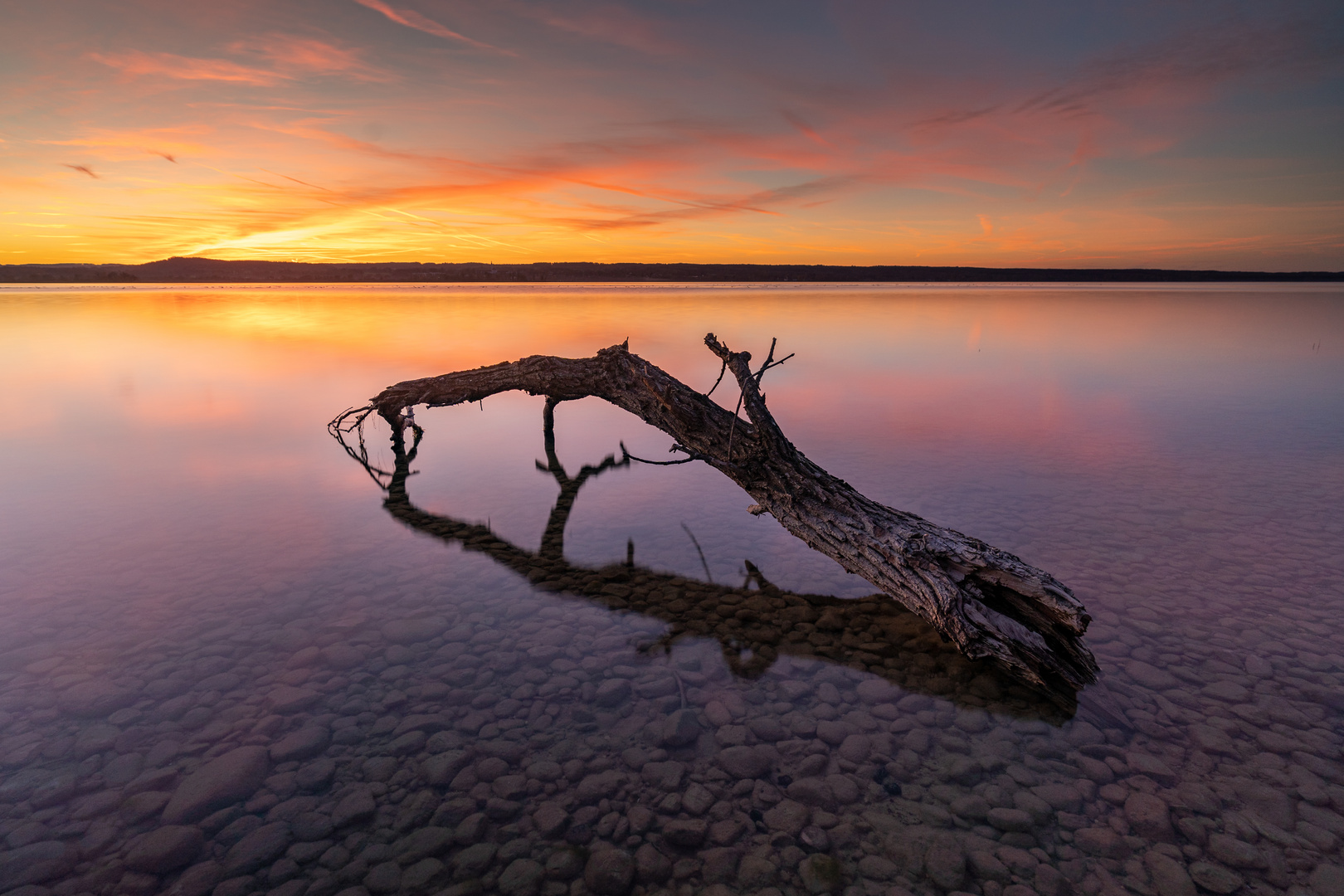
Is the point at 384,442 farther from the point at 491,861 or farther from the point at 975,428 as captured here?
the point at 975,428

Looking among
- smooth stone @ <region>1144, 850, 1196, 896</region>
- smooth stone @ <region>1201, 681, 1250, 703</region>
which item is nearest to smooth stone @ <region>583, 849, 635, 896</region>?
smooth stone @ <region>1144, 850, 1196, 896</region>

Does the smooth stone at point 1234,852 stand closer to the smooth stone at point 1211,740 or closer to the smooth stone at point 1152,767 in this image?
the smooth stone at point 1152,767

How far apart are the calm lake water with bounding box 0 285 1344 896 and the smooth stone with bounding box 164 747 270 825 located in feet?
0.08

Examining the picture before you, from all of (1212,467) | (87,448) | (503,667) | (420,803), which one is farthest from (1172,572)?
(87,448)

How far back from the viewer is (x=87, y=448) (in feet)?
50.8

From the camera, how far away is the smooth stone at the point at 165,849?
4.27 metres

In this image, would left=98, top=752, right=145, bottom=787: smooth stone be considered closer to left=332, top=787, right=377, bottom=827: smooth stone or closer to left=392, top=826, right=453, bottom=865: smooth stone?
left=332, top=787, right=377, bottom=827: smooth stone

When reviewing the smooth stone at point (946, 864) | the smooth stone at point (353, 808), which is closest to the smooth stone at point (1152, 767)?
the smooth stone at point (946, 864)

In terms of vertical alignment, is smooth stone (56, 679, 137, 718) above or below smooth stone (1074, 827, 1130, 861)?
above

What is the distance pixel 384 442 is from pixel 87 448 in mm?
6616

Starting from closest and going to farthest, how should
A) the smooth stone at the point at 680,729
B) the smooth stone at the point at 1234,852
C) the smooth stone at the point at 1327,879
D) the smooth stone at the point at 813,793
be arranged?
the smooth stone at the point at 1327,879, the smooth stone at the point at 1234,852, the smooth stone at the point at 813,793, the smooth stone at the point at 680,729

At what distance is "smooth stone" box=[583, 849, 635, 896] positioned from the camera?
4160 mm

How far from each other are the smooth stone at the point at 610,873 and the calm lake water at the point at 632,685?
2 centimetres

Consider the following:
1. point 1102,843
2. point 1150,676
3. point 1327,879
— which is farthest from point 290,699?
point 1150,676
